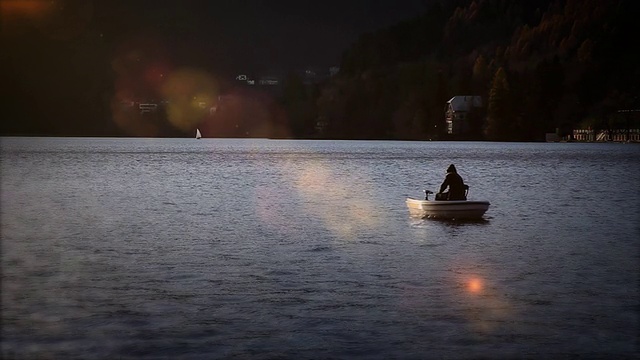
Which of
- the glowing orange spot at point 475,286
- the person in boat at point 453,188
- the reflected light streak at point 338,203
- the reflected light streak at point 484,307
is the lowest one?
the reflected light streak at point 338,203

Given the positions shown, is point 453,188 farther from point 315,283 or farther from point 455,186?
point 315,283

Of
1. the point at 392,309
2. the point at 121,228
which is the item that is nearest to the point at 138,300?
the point at 392,309

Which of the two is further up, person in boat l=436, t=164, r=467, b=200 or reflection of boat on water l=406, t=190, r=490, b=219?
person in boat l=436, t=164, r=467, b=200

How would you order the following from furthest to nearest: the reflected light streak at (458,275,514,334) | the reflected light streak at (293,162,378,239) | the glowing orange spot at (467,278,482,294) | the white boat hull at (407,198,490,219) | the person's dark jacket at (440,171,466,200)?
1. the reflected light streak at (293,162,378,239)
2. the white boat hull at (407,198,490,219)
3. the person's dark jacket at (440,171,466,200)
4. the glowing orange spot at (467,278,482,294)
5. the reflected light streak at (458,275,514,334)

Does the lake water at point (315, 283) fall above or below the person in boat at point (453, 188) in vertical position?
below

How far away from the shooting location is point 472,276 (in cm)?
3023

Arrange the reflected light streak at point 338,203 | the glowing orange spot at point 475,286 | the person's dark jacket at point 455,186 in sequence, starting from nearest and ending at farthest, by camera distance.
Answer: the glowing orange spot at point 475,286
the person's dark jacket at point 455,186
the reflected light streak at point 338,203

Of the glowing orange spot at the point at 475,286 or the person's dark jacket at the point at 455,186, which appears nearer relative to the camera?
the glowing orange spot at the point at 475,286

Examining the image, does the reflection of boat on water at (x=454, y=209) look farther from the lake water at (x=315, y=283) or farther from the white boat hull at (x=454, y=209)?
the lake water at (x=315, y=283)

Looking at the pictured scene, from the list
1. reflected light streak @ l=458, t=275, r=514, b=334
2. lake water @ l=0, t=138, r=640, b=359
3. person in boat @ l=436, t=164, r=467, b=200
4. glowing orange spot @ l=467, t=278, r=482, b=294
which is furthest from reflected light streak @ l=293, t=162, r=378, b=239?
reflected light streak @ l=458, t=275, r=514, b=334

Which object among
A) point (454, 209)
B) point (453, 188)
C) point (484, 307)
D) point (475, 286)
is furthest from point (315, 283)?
point (453, 188)

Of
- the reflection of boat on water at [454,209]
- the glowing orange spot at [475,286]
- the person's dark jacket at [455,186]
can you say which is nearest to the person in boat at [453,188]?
the person's dark jacket at [455,186]

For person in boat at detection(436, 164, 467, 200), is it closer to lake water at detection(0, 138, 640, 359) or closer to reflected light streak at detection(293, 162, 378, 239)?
lake water at detection(0, 138, 640, 359)

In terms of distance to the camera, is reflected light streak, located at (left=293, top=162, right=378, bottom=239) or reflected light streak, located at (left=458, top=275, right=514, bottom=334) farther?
reflected light streak, located at (left=293, top=162, right=378, bottom=239)
